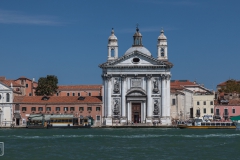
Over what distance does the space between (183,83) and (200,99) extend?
20251 mm

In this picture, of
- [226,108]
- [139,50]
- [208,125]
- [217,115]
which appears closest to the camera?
[208,125]

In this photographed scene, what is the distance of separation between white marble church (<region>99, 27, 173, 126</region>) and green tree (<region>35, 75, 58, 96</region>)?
14340 mm

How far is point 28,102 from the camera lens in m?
95.8

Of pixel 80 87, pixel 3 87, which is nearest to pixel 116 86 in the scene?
pixel 3 87

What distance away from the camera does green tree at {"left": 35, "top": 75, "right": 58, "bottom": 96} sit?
348ft

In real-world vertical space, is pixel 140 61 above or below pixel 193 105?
above

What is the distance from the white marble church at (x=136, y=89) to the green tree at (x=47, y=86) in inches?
565

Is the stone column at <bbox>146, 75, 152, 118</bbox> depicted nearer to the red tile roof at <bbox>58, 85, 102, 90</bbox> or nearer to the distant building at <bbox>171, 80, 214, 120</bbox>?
the distant building at <bbox>171, 80, 214, 120</bbox>

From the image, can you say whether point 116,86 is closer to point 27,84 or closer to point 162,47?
point 162,47

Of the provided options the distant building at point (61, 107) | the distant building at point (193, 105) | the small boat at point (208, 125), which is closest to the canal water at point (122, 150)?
the small boat at point (208, 125)

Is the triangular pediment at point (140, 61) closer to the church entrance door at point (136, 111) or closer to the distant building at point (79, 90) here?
the church entrance door at point (136, 111)

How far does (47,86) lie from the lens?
10638cm

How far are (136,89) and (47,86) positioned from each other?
18.1 m

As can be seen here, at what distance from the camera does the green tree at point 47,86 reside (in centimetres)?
10612
